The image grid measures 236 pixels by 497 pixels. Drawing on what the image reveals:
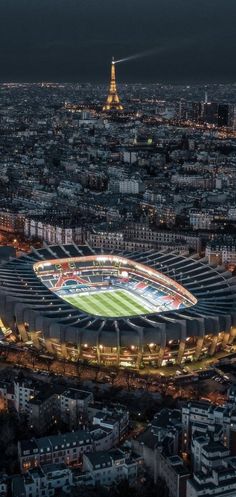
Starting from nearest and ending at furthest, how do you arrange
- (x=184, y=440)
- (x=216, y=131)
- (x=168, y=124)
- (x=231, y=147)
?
1. (x=184, y=440)
2. (x=231, y=147)
3. (x=216, y=131)
4. (x=168, y=124)

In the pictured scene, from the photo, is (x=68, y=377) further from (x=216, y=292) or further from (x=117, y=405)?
(x=216, y=292)

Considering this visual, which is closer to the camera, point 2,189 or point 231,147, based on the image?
point 2,189

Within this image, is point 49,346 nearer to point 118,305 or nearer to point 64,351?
point 64,351

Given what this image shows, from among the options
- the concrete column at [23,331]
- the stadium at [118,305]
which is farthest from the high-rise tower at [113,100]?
the concrete column at [23,331]

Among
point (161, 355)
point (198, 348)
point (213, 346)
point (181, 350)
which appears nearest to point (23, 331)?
point (161, 355)

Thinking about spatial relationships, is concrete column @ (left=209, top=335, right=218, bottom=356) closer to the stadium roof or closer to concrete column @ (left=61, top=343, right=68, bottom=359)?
the stadium roof

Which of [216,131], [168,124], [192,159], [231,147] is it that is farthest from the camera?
[168,124]

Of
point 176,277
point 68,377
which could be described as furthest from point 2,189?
point 68,377
